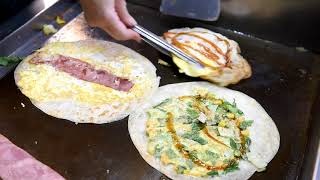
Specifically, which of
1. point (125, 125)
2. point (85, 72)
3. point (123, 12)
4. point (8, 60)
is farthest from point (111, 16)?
point (8, 60)

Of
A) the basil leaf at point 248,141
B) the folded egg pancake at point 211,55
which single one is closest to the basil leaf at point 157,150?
the basil leaf at point 248,141

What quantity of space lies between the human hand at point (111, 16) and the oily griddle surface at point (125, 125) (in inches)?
10.5

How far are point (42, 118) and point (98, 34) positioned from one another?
0.66 meters

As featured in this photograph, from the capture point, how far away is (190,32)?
2.23 meters

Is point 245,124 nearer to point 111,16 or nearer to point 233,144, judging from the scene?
point 233,144

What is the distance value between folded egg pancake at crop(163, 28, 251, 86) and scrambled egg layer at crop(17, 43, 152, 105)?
0.23 metres

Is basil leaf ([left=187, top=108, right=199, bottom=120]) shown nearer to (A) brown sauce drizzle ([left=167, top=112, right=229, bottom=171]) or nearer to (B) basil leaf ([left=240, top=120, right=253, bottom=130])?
(A) brown sauce drizzle ([left=167, top=112, right=229, bottom=171])

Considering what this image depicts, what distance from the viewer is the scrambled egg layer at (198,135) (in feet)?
5.29

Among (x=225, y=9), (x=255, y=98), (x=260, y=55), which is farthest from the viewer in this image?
(x=225, y=9)

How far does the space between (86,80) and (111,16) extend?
1.07 ft

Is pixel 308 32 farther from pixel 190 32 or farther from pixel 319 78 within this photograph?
pixel 190 32

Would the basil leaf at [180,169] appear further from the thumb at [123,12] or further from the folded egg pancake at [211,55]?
the thumb at [123,12]

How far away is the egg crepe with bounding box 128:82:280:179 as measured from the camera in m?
1.61

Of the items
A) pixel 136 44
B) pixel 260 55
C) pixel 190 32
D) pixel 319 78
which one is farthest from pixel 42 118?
pixel 319 78
